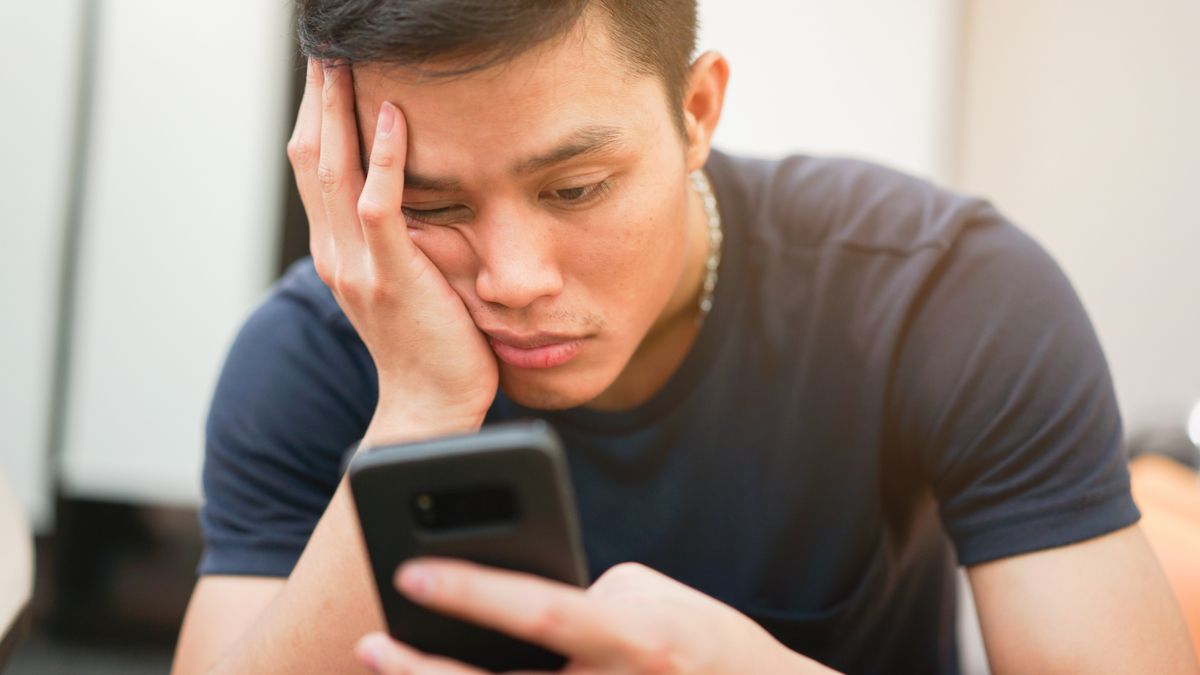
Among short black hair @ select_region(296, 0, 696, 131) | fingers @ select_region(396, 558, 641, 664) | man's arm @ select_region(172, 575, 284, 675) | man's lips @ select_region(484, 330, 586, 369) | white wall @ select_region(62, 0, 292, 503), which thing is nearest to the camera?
fingers @ select_region(396, 558, 641, 664)

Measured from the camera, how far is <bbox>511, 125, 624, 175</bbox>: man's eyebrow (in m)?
0.87

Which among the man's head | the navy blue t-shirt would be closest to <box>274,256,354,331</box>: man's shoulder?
the navy blue t-shirt

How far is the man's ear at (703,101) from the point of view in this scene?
1.09 meters

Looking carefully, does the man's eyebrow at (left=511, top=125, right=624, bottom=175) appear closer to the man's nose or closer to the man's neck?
the man's nose

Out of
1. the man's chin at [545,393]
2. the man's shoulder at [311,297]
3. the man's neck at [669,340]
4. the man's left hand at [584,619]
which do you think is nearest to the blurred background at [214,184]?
the man's neck at [669,340]

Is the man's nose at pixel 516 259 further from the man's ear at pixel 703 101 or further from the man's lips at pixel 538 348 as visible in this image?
the man's ear at pixel 703 101

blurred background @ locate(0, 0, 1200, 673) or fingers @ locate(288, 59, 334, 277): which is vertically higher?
fingers @ locate(288, 59, 334, 277)

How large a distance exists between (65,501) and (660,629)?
Answer: 2.62 metres

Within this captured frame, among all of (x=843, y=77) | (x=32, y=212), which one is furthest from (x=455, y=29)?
(x=32, y=212)

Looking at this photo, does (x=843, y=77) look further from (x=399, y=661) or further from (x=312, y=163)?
(x=399, y=661)

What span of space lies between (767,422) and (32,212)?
7.53 ft

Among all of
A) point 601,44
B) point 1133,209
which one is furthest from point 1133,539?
point 1133,209

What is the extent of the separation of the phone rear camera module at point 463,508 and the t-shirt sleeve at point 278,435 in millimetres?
565

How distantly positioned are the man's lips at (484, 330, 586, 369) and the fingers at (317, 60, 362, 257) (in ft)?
0.55
